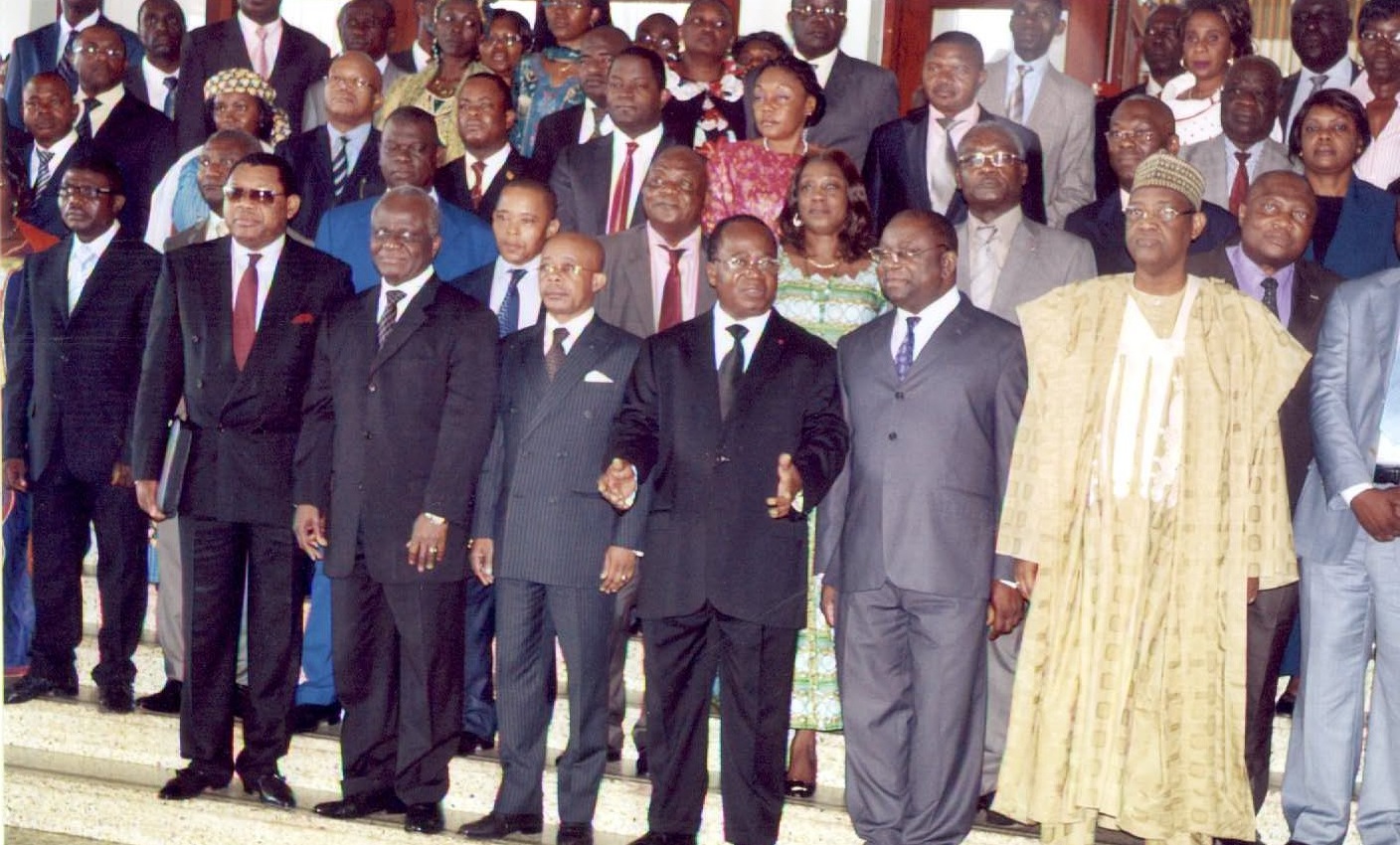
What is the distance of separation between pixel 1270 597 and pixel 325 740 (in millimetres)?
3106

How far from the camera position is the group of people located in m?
4.86

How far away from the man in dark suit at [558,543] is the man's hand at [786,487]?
1.77 feet

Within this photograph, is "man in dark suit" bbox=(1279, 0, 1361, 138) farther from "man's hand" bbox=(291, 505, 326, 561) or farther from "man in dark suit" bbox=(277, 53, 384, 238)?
"man's hand" bbox=(291, 505, 326, 561)

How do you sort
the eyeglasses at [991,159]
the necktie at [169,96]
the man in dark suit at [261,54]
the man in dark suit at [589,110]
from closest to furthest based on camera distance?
the eyeglasses at [991,159] < the man in dark suit at [589,110] < the man in dark suit at [261,54] < the necktie at [169,96]

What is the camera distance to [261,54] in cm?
797

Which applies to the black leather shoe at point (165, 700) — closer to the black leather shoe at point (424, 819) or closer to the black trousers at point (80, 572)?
the black trousers at point (80, 572)

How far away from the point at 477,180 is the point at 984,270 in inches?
81.8

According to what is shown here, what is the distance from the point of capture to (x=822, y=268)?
17.8ft

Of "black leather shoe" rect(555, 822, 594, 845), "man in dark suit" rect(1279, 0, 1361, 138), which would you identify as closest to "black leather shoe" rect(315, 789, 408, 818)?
"black leather shoe" rect(555, 822, 594, 845)

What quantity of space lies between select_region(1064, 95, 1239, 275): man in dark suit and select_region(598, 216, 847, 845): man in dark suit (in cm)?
125

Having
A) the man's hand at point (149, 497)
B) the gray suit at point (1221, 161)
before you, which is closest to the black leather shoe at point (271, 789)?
the man's hand at point (149, 497)

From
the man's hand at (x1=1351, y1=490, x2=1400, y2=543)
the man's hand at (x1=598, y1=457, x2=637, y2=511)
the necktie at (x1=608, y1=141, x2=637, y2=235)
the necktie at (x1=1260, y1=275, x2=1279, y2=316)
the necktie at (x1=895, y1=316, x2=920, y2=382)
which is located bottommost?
the man's hand at (x1=598, y1=457, x2=637, y2=511)

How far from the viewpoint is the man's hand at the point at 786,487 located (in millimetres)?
4773

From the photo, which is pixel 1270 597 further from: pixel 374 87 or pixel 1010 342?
pixel 374 87
